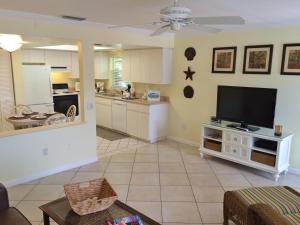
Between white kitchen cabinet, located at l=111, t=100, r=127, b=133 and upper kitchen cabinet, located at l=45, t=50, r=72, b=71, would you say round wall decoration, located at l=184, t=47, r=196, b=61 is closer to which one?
white kitchen cabinet, located at l=111, t=100, r=127, b=133

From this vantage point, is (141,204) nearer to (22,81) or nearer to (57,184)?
(57,184)

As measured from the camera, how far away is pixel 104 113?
21.3 feet

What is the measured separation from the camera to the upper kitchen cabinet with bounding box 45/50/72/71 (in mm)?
6516

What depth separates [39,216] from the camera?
277 cm

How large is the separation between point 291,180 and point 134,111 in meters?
3.30

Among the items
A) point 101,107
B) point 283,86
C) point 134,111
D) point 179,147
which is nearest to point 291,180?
point 283,86

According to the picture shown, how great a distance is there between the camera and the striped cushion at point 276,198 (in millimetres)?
2246

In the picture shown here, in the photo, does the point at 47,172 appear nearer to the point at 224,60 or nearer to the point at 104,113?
the point at 104,113

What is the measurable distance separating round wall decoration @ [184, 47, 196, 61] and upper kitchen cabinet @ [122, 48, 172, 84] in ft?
1.33

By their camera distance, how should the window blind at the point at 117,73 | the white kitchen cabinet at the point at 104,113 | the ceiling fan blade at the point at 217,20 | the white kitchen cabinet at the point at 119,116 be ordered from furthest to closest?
the window blind at the point at 117,73 < the white kitchen cabinet at the point at 104,113 < the white kitchen cabinet at the point at 119,116 < the ceiling fan blade at the point at 217,20

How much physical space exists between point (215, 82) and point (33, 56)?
177 inches

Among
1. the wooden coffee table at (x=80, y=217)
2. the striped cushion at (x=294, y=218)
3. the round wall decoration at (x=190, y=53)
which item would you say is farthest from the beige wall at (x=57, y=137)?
the striped cushion at (x=294, y=218)

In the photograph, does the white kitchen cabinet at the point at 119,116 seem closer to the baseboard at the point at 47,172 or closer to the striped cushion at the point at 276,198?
the baseboard at the point at 47,172

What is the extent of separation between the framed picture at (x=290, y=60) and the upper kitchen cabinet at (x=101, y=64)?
461cm
